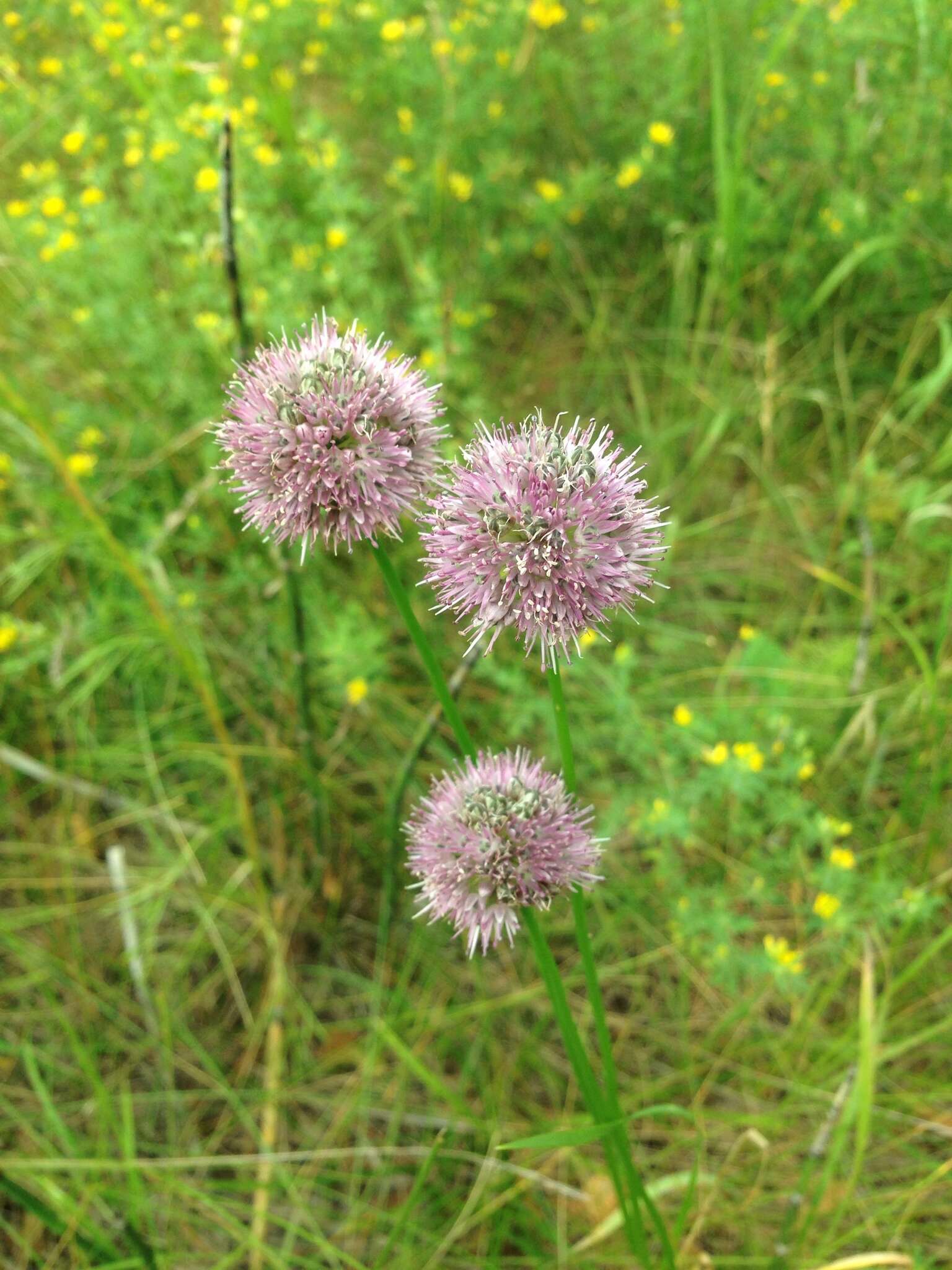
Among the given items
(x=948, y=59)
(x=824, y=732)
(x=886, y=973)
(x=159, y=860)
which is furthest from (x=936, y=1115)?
(x=948, y=59)

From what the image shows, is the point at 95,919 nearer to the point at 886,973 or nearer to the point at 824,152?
the point at 886,973

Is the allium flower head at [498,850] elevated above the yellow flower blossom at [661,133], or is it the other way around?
the yellow flower blossom at [661,133]

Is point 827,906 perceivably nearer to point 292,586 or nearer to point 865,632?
point 865,632

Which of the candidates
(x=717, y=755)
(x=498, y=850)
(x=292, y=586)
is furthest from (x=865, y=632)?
(x=498, y=850)

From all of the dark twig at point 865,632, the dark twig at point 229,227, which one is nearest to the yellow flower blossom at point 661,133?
the dark twig at point 865,632

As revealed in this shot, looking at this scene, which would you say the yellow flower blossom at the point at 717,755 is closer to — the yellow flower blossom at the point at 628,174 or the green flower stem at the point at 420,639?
the green flower stem at the point at 420,639
